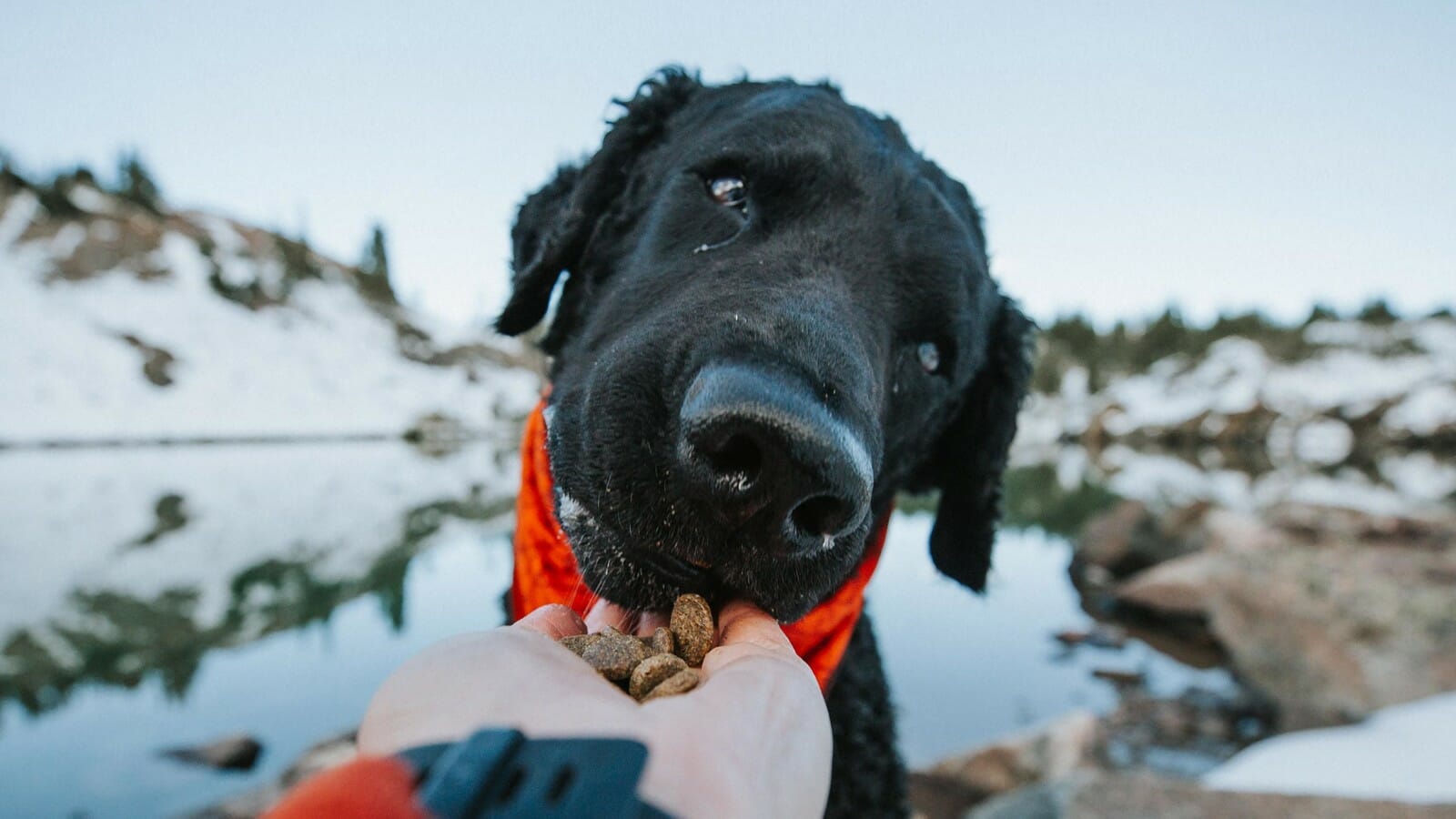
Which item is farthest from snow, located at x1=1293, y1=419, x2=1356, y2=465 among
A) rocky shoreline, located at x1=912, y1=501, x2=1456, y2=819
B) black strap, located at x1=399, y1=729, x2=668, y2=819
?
black strap, located at x1=399, y1=729, x2=668, y2=819

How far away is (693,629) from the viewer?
4.95 ft

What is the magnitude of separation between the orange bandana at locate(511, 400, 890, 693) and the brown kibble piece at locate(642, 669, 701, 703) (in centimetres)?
78

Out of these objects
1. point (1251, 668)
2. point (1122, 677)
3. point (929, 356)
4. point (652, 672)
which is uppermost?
point (929, 356)

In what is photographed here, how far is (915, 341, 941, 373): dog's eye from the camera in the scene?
9.05 ft

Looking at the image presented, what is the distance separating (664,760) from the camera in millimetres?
887

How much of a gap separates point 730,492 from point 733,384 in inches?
9.0

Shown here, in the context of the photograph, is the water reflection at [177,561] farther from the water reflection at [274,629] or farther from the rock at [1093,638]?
the rock at [1093,638]

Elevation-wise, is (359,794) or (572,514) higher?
(359,794)

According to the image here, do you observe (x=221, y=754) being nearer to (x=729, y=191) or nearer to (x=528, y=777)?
(x=729, y=191)

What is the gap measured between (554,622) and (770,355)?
750 mm

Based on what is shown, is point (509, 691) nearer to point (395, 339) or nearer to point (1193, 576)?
point (1193, 576)

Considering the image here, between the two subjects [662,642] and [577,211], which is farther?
[577,211]

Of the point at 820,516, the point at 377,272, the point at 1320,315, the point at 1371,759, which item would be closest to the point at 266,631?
the point at 820,516

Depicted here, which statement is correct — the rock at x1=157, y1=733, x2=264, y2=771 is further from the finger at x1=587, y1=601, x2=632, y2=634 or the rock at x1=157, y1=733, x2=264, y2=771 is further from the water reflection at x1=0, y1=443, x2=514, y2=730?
the finger at x1=587, y1=601, x2=632, y2=634
